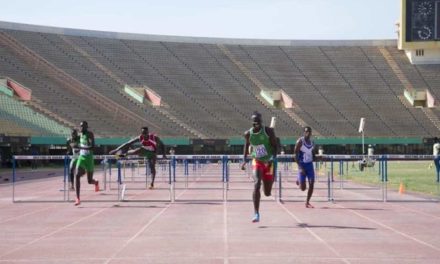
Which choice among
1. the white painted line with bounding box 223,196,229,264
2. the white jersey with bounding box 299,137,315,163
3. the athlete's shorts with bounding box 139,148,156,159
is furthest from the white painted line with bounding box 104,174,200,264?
the athlete's shorts with bounding box 139,148,156,159

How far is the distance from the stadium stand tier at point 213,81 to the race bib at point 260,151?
46.3 metres

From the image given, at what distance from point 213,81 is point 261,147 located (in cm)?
5811

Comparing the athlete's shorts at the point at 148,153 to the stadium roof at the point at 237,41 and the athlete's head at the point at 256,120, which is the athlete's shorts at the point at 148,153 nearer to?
the athlete's head at the point at 256,120

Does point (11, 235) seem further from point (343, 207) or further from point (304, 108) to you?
point (304, 108)

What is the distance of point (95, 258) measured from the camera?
25.8 ft

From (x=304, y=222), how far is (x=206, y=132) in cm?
5152

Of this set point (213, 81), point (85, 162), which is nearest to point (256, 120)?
point (85, 162)

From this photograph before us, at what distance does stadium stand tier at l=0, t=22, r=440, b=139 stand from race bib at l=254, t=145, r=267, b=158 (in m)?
46.3

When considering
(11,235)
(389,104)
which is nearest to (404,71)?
(389,104)

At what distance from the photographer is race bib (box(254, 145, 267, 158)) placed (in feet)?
38.1

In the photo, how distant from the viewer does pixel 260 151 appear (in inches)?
457

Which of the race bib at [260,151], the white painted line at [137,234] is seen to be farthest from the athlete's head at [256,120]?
the white painted line at [137,234]

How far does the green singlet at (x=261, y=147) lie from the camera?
11.6 metres

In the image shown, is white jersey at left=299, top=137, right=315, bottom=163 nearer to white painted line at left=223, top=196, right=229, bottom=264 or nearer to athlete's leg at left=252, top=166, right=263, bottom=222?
white painted line at left=223, top=196, right=229, bottom=264
